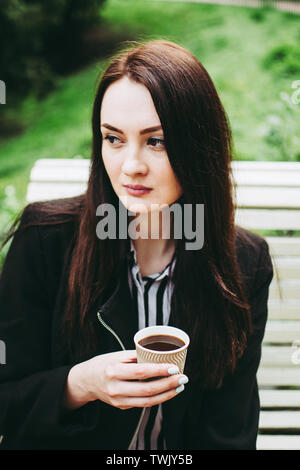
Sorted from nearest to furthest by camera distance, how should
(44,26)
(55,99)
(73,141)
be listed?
(73,141) < (44,26) < (55,99)

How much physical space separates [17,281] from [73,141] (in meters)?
4.37

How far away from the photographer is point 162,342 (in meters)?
1.33

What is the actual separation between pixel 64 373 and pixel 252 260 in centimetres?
79

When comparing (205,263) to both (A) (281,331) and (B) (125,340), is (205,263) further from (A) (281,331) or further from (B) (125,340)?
(A) (281,331)

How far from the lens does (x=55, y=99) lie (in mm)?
7090

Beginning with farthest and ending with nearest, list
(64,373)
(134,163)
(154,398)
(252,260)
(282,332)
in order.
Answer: (282,332), (252,260), (64,373), (134,163), (154,398)

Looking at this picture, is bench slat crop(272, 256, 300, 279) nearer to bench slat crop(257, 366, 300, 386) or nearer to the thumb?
bench slat crop(257, 366, 300, 386)

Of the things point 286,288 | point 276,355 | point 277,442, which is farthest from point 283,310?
point 277,442

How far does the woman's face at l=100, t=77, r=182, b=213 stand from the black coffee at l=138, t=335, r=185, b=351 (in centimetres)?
40

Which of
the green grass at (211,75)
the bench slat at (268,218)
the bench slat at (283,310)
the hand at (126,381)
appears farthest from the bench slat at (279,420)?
the green grass at (211,75)

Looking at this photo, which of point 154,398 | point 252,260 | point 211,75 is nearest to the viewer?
point 154,398

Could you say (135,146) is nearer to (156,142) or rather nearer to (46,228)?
(156,142)

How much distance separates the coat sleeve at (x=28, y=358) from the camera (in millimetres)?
1585
